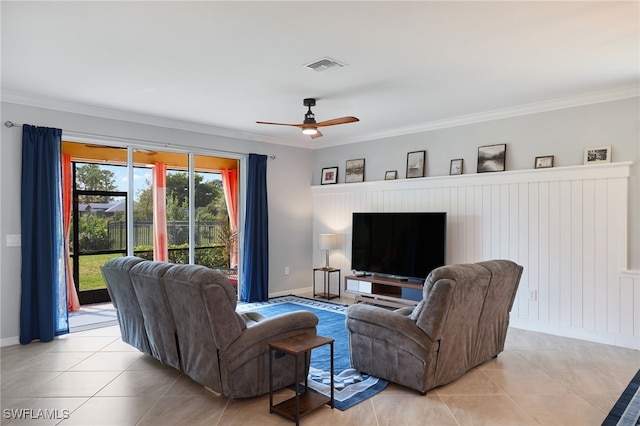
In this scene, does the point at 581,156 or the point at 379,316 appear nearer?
the point at 379,316

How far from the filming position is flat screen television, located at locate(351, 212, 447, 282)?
217 inches

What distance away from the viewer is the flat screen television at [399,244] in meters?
5.52

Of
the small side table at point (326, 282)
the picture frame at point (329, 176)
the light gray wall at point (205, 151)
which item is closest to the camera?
the light gray wall at point (205, 151)

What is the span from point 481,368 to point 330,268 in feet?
11.4

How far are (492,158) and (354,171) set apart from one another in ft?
7.58

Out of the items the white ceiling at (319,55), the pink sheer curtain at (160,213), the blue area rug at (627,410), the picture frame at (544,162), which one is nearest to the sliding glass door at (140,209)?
the pink sheer curtain at (160,213)

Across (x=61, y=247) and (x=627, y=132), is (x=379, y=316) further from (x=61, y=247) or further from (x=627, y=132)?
(x=61, y=247)

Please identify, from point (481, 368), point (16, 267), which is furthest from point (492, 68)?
point (16, 267)

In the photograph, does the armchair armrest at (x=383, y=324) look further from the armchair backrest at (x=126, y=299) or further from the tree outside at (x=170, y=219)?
the tree outside at (x=170, y=219)

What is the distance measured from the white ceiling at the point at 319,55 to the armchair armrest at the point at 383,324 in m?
2.13

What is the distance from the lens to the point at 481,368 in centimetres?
370

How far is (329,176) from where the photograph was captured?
23.9 feet

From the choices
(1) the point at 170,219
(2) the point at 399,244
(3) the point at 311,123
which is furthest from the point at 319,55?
(1) the point at 170,219

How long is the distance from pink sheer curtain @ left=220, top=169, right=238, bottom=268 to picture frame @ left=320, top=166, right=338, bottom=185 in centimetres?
157
